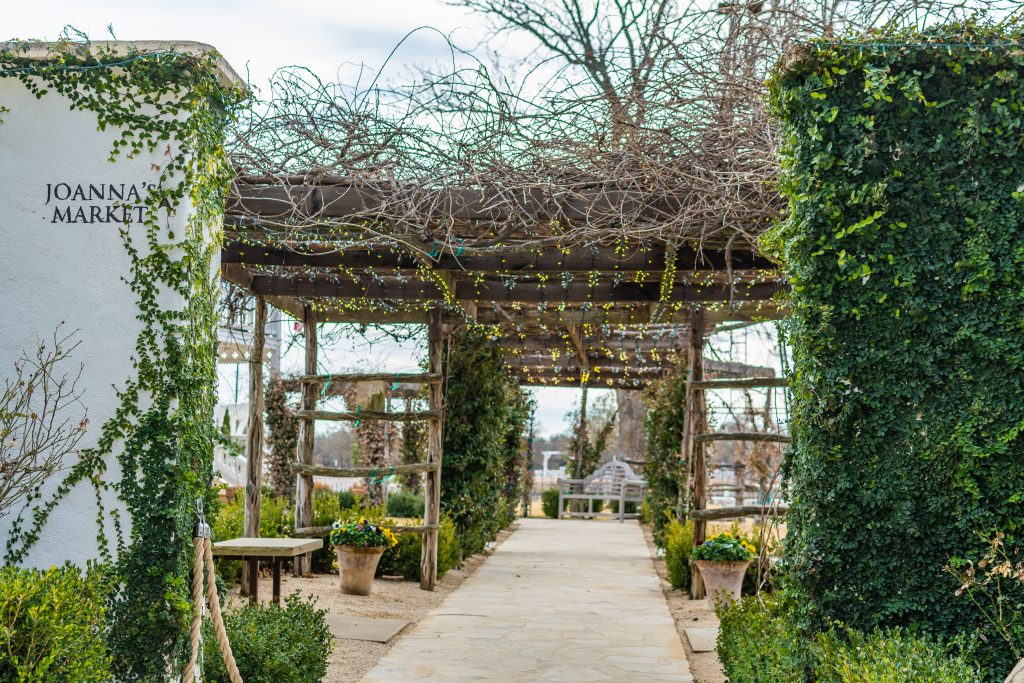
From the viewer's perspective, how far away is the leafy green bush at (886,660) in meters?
3.20

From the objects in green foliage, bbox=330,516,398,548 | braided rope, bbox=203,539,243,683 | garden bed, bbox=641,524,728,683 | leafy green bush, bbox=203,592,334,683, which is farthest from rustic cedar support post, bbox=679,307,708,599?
braided rope, bbox=203,539,243,683

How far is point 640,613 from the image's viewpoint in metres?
8.09

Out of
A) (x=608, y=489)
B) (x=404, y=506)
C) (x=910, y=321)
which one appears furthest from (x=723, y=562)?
(x=608, y=489)

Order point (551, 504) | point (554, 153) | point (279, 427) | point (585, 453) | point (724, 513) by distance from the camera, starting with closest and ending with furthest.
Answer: point (554, 153)
point (724, 513)
point (279, 427)
point (551, 504)
point (585, 453)

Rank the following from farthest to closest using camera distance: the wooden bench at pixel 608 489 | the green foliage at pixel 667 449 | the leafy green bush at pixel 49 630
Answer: the wooden bench at pixel 608 489, the green foliage at pixel 667 449, the leafy green bush at pixel 49 630

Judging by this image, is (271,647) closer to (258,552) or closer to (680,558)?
(258,552)

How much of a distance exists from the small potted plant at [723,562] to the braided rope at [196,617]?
195 inches

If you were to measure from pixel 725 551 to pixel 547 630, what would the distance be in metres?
1.77

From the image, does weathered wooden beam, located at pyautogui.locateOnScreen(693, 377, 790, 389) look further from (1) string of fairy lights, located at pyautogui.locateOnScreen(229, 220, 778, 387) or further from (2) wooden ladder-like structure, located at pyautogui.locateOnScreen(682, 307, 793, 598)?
(1) string of fairy lights, located at pyautogui.locateOnScreen(229, 220, 778, 387)

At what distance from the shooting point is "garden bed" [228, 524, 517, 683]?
231 inches

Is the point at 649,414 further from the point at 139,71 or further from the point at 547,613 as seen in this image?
the point at 139,71

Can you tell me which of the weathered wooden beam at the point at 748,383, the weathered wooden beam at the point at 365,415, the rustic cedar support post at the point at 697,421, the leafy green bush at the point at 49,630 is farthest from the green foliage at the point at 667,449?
the leafy green bush at the point at 49,630

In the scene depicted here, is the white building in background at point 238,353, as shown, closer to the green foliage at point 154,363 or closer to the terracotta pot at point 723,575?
the green foliage at point 154,363

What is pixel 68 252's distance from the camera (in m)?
4.21
